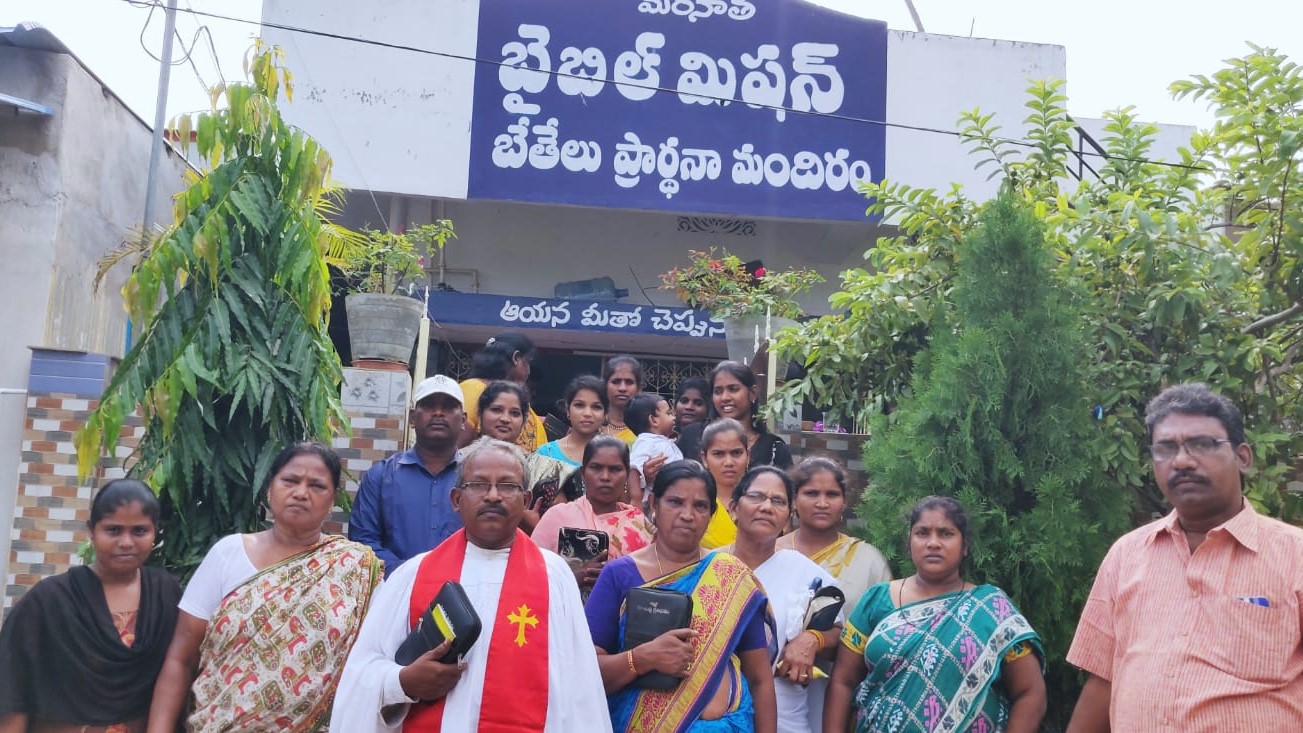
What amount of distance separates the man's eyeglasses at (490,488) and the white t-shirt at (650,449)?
81.2 inches

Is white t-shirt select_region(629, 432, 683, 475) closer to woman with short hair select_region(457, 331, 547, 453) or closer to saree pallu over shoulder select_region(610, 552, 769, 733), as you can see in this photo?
woman with short hair select_region(457, 331, 547, 453)

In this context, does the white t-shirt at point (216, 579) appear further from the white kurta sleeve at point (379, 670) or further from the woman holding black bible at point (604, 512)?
the woman holding black bible at point (604, 512)

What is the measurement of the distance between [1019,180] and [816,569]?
2972 millimetres

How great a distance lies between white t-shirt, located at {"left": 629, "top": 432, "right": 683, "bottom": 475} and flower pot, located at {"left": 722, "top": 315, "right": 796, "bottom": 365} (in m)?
2.65

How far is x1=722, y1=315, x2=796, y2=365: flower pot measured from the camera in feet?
26.8

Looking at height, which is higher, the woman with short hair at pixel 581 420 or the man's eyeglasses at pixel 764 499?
the woman with short hair at pixel 581 420

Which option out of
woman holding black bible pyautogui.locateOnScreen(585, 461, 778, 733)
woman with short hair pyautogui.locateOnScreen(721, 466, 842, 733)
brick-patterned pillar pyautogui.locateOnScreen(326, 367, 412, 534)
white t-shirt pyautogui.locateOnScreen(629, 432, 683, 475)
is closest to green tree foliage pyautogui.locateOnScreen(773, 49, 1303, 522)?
white t-shirt pyautogui.locateOnScreen(629, 432, 683, 475)

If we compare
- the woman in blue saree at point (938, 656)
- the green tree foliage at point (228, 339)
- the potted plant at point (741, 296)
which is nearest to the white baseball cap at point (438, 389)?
the green tree foliage at point (228, 339)

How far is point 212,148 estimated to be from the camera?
458cm

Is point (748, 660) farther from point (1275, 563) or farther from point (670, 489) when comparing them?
point (1275, 563)

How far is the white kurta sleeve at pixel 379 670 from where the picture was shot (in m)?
3.05

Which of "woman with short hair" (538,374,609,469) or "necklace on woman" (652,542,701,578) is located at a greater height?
"woman with short hair" (538,374,609,469)

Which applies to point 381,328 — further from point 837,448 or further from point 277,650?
point 277,650

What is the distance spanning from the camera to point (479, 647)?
315 centimetres
